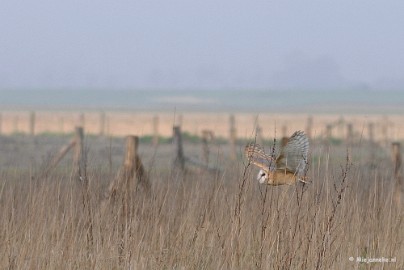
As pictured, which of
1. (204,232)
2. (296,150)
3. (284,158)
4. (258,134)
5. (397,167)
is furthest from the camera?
(258,134)

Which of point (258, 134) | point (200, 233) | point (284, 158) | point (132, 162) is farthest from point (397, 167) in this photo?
point (258, 134)

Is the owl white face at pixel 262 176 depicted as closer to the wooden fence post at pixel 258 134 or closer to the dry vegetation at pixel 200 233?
the dry vegetation at pixel 200 233

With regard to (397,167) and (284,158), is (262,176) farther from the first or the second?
(397,167)

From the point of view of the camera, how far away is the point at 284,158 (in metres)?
6.71

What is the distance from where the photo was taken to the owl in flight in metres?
6.48

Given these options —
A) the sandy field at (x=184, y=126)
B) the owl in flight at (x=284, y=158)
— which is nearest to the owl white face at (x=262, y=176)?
the owl in flight at (x=284, y=158)

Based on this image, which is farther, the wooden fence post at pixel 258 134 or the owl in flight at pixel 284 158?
the owl in flight at pixel 284 158

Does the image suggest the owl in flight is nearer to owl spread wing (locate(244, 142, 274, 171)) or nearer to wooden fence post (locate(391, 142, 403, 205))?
owl spread wing (locate(244, 142, 274, 171))

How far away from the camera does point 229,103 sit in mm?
152750

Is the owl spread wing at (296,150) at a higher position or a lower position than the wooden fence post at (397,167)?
higher

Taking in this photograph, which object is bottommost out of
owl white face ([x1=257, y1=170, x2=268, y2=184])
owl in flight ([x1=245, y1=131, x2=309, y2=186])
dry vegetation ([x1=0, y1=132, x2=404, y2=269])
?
dry vegetation ([x1=0, y1=132, x2=404, y2=269])

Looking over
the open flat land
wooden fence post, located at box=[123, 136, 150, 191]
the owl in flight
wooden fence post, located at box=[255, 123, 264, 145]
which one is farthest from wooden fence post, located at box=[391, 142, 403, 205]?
the owl in flight

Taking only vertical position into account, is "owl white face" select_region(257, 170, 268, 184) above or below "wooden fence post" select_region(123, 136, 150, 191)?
above

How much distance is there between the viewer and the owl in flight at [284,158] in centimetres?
648
